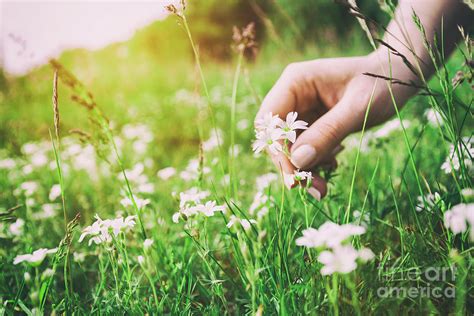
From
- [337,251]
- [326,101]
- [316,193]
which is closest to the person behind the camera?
[337,251]

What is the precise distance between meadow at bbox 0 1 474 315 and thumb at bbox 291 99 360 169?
13 centimetres

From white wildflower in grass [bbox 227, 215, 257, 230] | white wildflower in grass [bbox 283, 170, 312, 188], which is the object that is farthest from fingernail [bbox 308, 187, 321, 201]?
white wildflower in grass [bbox 227, 215, 257, 230]

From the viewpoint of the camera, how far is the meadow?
3.49 ft

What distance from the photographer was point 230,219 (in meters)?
1.21

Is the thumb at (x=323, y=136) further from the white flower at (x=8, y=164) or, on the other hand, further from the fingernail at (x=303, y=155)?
the white flower at (x=8, y=164)

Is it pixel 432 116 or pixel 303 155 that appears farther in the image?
pixel 432 116

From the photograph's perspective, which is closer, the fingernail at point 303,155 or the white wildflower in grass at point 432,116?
the white wildflower in grass at point 432,116

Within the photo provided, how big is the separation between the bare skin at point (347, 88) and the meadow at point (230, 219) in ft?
0.48

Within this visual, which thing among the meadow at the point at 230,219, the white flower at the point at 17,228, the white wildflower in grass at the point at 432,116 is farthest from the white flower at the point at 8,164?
the white wildflower in grass at the point at 432,116

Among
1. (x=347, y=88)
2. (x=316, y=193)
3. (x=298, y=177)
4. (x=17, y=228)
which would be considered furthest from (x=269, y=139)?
(x=17, y=228)

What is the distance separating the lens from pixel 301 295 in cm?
110

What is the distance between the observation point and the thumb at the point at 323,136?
1.32 meters

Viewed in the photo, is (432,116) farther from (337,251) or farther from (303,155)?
(337,251)

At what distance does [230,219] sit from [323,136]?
0.42 meters
